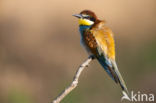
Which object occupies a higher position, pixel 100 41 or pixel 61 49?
pixel 100 41

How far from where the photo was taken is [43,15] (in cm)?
670

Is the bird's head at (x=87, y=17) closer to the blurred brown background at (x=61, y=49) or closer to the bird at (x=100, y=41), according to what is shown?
the bird at (x=100, y=41)

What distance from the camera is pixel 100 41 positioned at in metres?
3.53

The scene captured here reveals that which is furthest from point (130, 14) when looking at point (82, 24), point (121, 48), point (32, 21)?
point (82, 24)

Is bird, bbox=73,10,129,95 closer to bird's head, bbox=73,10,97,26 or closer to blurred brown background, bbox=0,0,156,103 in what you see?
bird's head, bbox=73,10,97,26

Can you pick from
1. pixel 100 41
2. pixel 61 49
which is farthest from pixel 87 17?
pixel 61 49

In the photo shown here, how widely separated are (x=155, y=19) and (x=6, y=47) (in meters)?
1.77

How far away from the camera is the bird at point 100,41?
352 cm

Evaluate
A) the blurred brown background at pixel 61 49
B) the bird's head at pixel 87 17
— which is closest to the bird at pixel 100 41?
the bird's head at pixel 87 17

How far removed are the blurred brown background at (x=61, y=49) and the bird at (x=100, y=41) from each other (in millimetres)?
2086

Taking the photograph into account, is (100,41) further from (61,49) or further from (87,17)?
(61,49)

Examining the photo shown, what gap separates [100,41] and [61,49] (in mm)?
2927

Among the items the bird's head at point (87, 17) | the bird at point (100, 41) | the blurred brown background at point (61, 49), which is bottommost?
the blurred brown background at point (61, 49)

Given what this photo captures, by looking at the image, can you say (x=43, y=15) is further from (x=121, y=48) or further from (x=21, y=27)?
(x=121, y=48)
